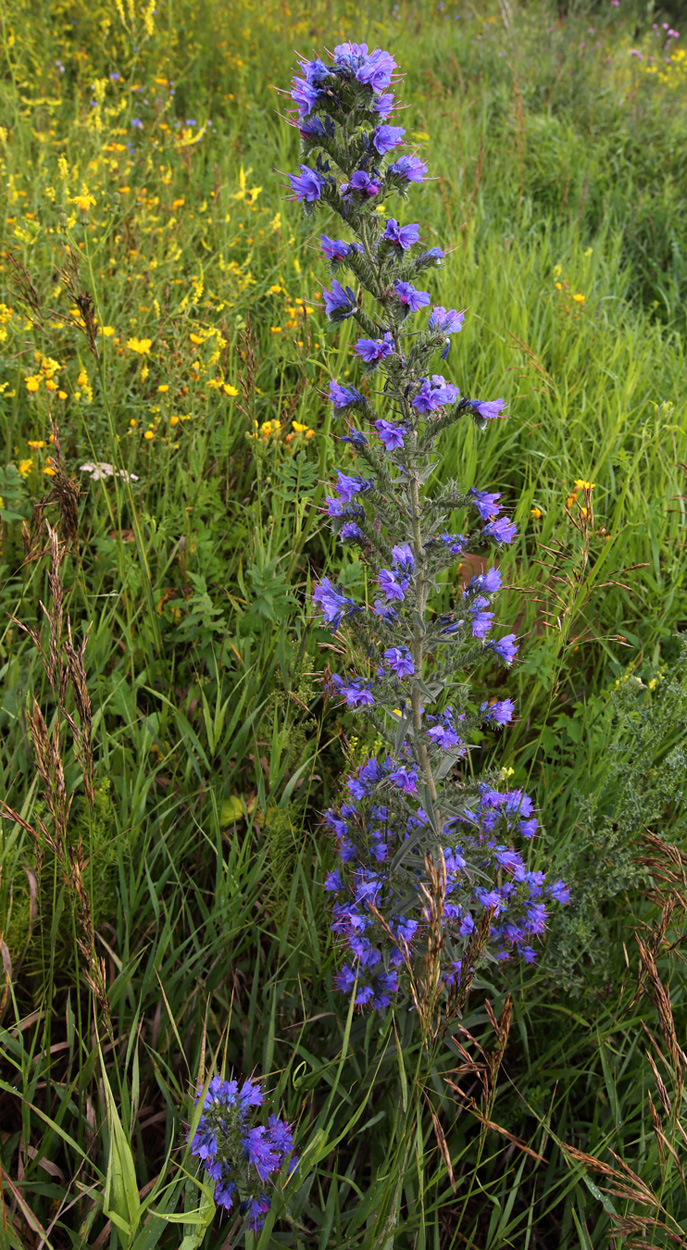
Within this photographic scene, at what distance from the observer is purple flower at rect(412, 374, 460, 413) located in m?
1.34

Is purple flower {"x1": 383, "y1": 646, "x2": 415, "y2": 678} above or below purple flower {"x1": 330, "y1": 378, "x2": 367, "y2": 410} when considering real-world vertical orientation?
below

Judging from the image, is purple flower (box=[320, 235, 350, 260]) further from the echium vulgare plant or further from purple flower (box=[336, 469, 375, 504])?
purple flower (box=[336, 469, 375, 504])

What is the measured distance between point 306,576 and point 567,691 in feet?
3.07

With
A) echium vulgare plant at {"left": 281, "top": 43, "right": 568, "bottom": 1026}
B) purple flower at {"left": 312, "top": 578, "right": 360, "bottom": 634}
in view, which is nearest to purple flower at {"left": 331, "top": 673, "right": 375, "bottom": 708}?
echium vulgare plant at {"left": 281, "top": 43, "right": 568, "bottom": 1026}

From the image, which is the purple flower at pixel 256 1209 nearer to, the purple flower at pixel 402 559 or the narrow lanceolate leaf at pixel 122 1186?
the narrow lanceolate leaf at pixel 122 1186

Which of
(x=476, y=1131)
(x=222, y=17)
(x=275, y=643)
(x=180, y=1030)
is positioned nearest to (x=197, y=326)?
(x=275, y=643)

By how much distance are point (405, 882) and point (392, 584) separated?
2.20 feet

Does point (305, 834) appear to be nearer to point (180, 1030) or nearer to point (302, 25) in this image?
point (180, 1030)

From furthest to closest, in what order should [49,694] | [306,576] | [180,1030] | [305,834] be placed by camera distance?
[306,576] < [49,694] < [305,834] < [180,1030]

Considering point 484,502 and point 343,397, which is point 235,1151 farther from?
point 343,397

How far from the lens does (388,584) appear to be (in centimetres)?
139

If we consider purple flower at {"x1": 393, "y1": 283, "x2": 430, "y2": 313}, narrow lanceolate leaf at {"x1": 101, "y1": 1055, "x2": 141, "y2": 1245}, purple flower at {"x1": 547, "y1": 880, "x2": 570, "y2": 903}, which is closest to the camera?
narrow lanceolate leaf at {"x1": 101, "y1": 1055, "x2": 141, "y2": 1245}

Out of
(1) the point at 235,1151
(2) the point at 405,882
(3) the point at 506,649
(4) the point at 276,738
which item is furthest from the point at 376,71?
(1) the point at 235,1151

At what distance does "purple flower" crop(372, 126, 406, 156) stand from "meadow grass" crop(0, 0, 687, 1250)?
0.81m
